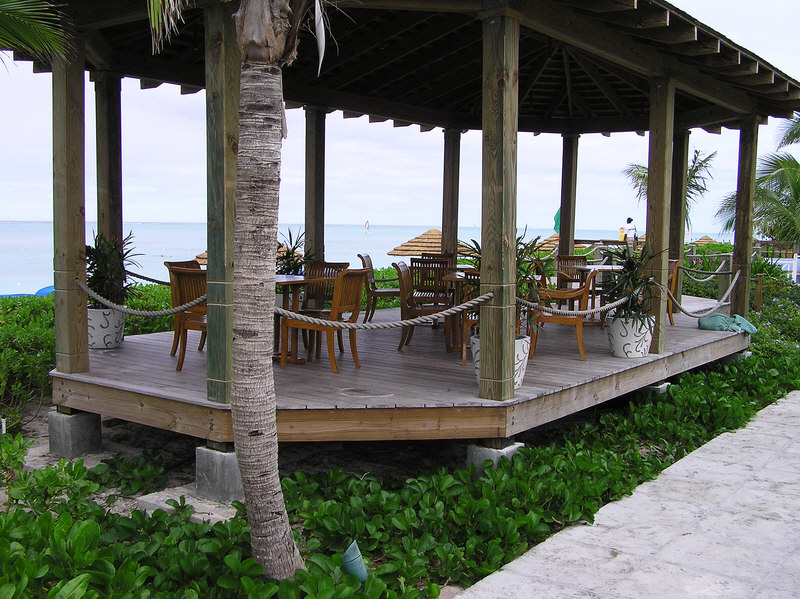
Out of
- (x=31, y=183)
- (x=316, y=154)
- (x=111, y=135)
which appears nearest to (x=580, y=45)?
(x=316, y=154)

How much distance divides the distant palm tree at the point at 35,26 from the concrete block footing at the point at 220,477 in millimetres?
2859

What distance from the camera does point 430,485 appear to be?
14.4 ft

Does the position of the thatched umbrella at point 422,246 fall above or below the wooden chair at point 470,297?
above

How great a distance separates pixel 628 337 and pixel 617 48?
2326mm

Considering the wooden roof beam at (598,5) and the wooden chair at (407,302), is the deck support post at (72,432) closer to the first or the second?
the wooden chair at (407,302)

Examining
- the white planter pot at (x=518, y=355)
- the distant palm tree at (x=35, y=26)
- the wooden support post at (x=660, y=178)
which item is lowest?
the white planter pot at (x=518, y=355)

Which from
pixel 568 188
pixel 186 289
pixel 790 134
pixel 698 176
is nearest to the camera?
pixel 186 289

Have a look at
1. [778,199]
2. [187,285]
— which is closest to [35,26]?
[187,285]

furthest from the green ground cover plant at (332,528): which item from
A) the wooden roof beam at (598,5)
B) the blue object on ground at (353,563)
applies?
the wooden roof beam at (598,5)

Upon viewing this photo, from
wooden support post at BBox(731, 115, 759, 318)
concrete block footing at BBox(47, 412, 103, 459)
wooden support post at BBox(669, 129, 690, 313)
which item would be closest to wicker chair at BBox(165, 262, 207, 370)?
concrete block footing at BBox(47, 412, 103, 459)

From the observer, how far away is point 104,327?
21.3 ft

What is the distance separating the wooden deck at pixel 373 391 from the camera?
462 centimetres

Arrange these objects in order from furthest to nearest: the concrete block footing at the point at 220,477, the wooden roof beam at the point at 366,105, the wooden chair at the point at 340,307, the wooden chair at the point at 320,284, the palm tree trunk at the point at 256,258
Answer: the wooden roof beam at the point at 366,105 → the wooden chair at the point at 320,284 → the wooden chair at the point at 340,307 → the concrete block footing at the point at 220,477 → the palm tree trunk at the point at 256,258

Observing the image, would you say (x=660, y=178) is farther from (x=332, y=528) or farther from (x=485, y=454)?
(x=332, y=528)
